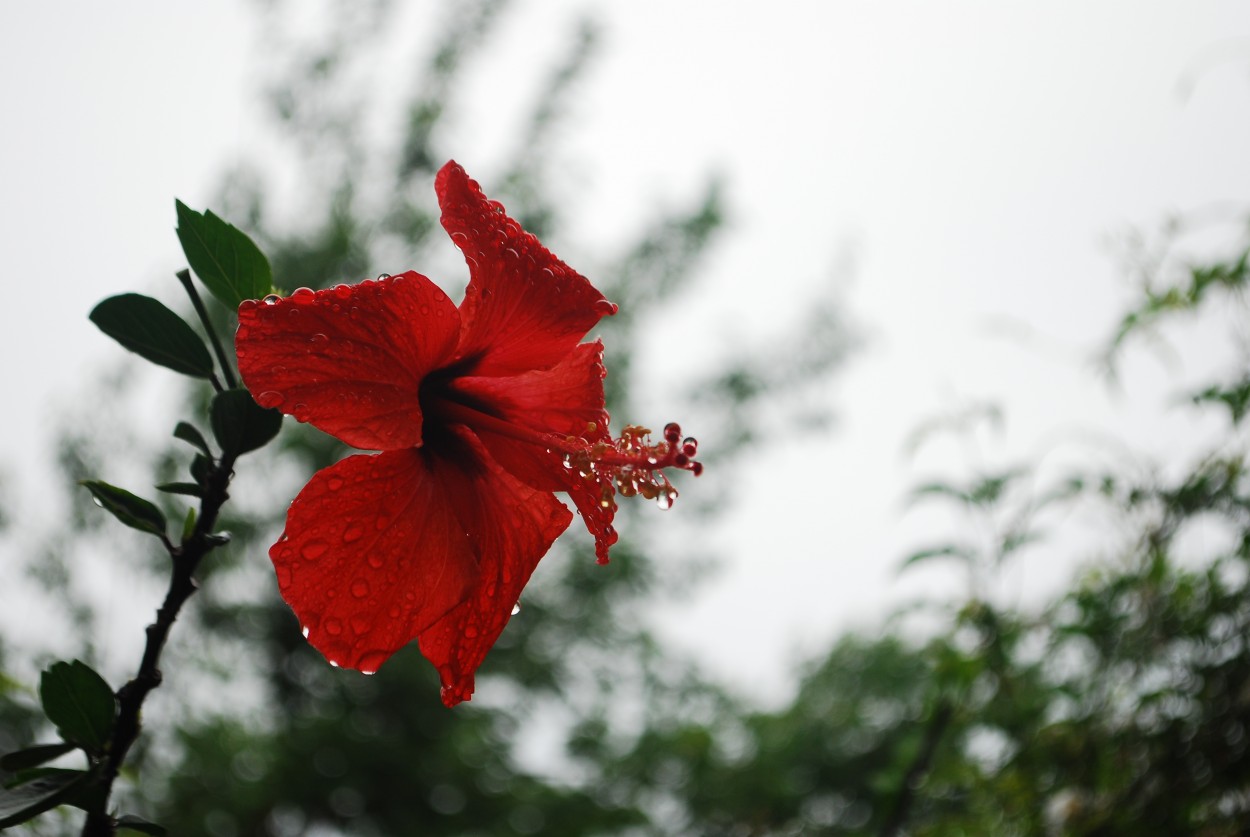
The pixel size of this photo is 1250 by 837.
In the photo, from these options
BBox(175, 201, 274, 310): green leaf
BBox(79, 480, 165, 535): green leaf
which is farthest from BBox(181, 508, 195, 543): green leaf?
BBox(175, 201, 274, 310): green leaf

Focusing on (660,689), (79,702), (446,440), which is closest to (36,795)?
(79,702)

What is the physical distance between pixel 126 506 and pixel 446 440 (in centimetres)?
19

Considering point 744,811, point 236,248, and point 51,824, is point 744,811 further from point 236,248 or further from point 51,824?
point 236,248

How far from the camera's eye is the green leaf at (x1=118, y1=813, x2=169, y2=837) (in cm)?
43

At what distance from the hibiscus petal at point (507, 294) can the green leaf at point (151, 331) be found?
0.53 ft

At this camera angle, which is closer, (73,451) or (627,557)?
(73,451)

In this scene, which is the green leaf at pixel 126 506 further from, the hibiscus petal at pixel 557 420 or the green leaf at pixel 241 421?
the hibiscus petal at pixel 557 420

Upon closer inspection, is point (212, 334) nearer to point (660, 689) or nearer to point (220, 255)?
point (220, 255)

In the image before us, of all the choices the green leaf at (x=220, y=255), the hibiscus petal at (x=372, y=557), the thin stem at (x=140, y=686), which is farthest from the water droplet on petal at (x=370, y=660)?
the green leaf at (x=220, y=255)

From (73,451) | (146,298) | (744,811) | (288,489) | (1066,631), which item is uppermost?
(288,489)

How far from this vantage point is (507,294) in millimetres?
585

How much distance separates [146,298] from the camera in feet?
1.62

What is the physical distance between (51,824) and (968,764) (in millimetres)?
1092

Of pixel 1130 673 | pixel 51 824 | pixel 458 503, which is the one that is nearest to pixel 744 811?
pixel 1130 673
